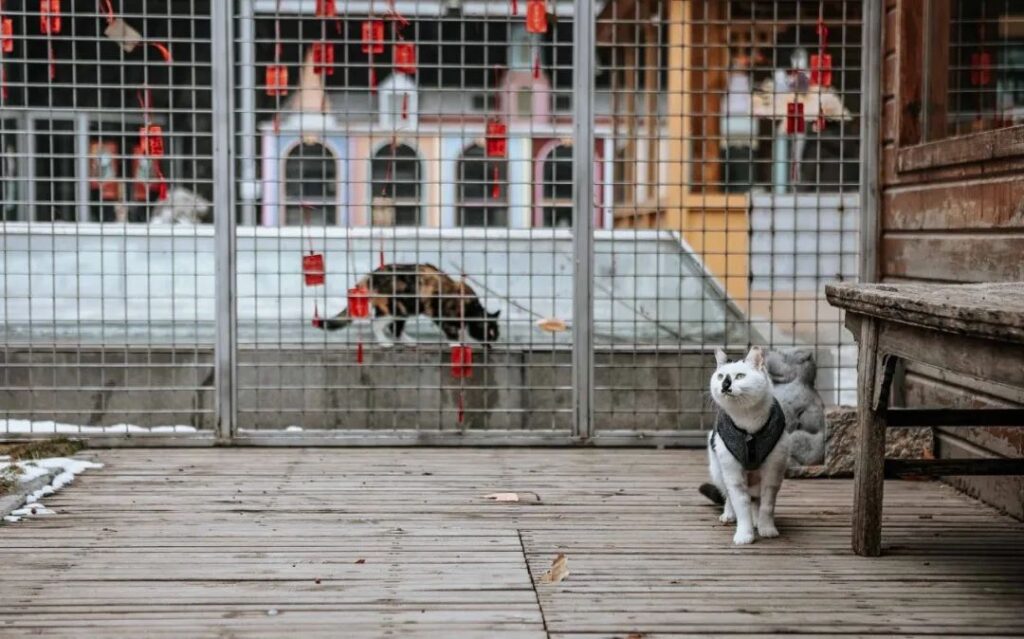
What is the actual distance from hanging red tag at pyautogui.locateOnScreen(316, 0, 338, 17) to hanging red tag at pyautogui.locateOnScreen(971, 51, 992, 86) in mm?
3138

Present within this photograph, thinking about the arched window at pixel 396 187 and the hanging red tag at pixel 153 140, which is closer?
the hanging red tag at pixel 153 140

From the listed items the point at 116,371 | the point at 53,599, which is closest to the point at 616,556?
the point at 53,599

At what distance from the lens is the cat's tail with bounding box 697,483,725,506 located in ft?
13.8

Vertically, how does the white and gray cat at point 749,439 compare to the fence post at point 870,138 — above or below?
below

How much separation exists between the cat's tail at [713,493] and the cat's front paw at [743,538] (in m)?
0.43

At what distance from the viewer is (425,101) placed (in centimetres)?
1062

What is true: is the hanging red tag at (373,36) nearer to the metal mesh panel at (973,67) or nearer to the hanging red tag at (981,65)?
the metal mesh panel at (973,67)

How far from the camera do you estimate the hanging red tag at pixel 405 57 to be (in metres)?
5.41

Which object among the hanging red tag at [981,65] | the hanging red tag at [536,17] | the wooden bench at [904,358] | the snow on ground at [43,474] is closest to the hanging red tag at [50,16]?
the snow on ground at [43,474]

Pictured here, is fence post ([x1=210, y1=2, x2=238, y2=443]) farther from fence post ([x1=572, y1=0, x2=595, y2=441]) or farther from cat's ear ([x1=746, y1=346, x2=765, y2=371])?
cat's ear ([x1=746, y1=346, x2=765, y2=371])

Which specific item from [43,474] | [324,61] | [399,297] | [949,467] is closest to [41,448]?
[43,474]

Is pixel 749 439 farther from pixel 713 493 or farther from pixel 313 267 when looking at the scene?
pixel 313 267

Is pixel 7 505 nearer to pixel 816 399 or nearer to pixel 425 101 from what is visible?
pixel 816 399

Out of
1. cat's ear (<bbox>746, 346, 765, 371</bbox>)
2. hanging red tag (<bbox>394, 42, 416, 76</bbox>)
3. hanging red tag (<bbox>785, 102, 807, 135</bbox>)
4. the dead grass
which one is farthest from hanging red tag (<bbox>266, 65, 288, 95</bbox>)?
cat's ear (<bbox>746, 346, 765, 371</bbox>)
